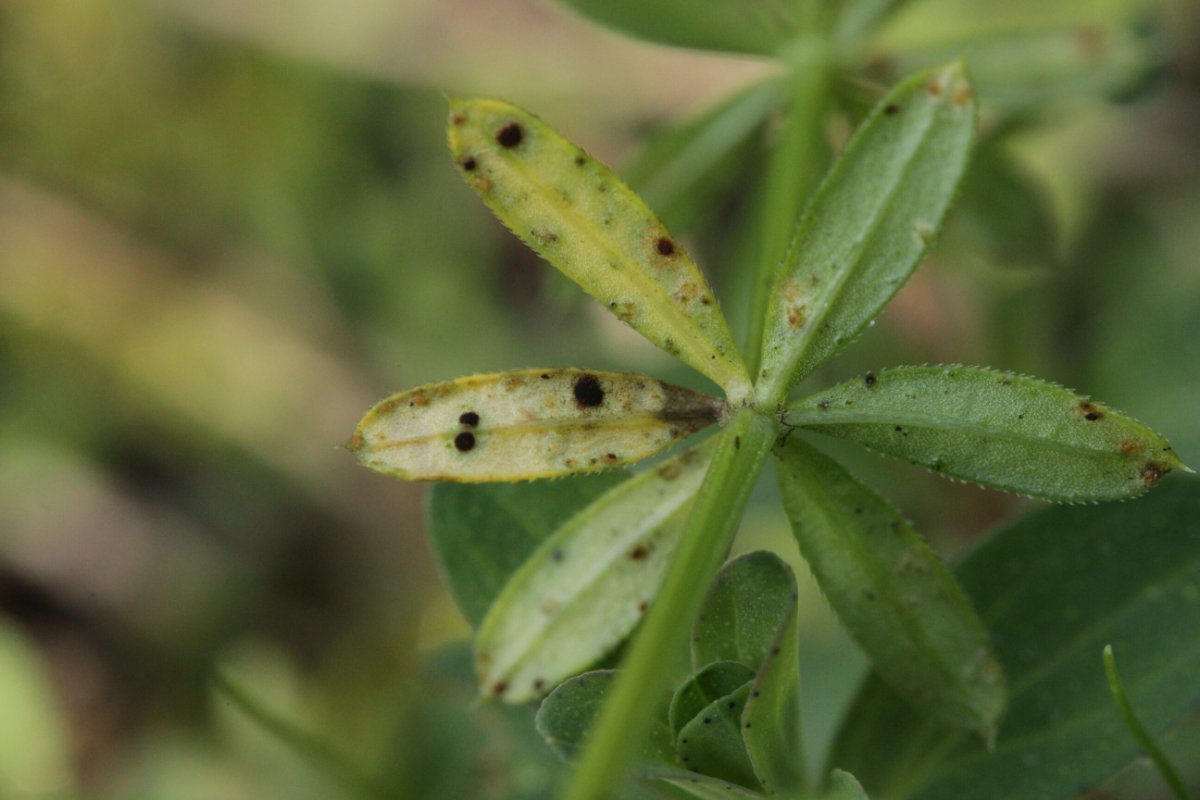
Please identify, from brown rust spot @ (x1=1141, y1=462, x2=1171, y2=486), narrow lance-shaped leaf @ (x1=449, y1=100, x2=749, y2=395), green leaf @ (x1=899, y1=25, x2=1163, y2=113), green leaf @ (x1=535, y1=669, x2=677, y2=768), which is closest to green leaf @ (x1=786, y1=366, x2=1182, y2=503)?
brown rust spot @ (x1=1141, y1=462, x2=1171, y2=486)

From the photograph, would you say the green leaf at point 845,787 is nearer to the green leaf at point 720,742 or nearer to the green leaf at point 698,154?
the green leaf at point 720,742


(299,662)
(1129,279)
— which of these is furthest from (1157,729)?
(299,662)

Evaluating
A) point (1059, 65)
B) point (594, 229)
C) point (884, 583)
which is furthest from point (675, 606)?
point (1059, 65)

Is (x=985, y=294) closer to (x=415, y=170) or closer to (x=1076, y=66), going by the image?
(x=1076, y=66)

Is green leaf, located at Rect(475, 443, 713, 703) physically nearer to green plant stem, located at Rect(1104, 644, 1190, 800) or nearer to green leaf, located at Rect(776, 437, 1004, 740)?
green leaf, located at Rect(776, 437, 1004, 740)

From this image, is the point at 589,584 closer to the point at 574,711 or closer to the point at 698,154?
the point at 574,711

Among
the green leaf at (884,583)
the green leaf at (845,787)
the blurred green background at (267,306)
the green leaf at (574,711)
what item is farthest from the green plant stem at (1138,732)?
the blurred green background at (267,306)
